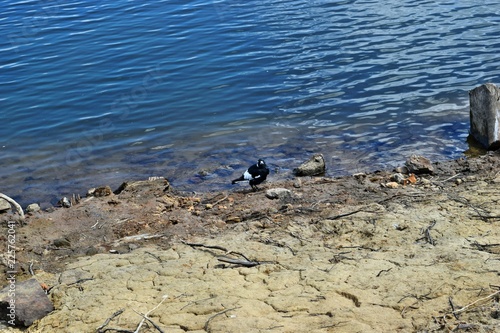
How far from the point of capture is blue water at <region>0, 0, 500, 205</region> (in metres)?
11.2

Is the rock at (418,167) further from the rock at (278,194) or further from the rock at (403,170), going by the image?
the rock at (278,194)

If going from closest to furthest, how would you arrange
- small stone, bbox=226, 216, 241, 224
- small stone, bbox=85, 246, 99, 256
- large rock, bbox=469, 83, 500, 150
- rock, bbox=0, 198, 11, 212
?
small stone, bbox=85, 246, 99, 256
small stone, bbox=226, 216, 241, 224
rock, bbox=0, 198, 11, 212
large rock, bbox=469, 83, 500, 150

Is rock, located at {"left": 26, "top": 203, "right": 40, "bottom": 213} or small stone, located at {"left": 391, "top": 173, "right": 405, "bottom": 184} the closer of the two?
small stone, located at {"left": 391, "top": 173, "right": 405, "bottom": 184}

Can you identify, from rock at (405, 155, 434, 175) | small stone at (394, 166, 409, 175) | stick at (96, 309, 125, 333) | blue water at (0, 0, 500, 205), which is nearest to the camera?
stick at (96, 309, 125, 333)

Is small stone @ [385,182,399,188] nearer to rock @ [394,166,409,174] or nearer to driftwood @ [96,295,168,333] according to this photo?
rock @ [394,166,409,174]

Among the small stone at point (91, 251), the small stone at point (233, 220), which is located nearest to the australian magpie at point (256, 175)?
the small stone at point (233, 220)

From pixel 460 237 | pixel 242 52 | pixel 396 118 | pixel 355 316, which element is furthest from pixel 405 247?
pixel 242 52

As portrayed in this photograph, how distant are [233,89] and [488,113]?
5.48 m

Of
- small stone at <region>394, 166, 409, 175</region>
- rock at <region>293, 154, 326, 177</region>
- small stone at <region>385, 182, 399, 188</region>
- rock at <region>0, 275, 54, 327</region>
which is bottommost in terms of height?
rock at <region>293, 154, 326, 177</region>

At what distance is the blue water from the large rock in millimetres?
434

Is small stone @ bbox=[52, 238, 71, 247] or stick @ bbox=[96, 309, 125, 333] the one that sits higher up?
stick @ bbox=[96, 309, 125, 333]

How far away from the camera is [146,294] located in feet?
18.9

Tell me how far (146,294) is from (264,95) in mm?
8319

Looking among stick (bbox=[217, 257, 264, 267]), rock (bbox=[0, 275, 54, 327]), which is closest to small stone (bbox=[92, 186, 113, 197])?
stick (bbox=[217, 257, 264, 267])
